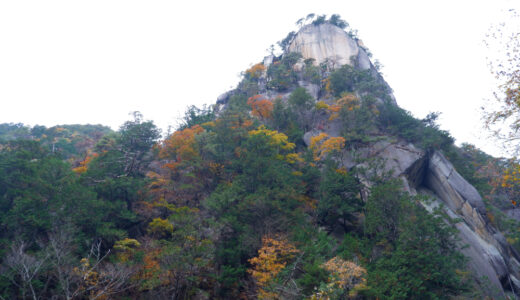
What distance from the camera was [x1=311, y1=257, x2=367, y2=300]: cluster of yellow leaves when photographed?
969 centimetres

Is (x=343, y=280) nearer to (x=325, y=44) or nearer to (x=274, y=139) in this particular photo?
(x=274, y=139)

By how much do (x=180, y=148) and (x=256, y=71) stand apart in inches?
916

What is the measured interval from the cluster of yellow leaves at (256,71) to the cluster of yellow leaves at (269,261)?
100ft

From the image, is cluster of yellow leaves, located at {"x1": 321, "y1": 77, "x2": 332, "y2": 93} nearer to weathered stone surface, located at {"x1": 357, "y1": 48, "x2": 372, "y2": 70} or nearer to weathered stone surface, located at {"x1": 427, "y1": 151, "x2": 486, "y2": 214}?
weathered stone surface, located at {"x1": 357, "y1": 48, "x2": 372, "y2": 70}

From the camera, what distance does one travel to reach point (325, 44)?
136 ft

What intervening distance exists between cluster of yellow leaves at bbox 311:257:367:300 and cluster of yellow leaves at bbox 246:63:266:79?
3282cm

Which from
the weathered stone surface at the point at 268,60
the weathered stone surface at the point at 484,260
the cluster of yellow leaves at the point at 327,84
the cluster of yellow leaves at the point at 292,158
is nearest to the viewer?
the weathered stone surface at the point at 484,260

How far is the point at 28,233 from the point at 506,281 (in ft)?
87.7

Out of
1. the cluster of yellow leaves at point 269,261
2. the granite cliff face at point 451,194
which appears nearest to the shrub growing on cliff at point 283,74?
the granite cliff face at point 451,194

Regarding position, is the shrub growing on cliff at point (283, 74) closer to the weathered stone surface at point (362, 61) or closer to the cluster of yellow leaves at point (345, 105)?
the weathered stone surface at point (362, 61)

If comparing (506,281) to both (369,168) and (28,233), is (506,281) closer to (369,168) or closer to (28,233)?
(369,168)

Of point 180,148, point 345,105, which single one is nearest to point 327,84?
point 345,105

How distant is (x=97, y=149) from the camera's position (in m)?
23.9

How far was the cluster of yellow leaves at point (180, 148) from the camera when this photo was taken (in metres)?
19.9
